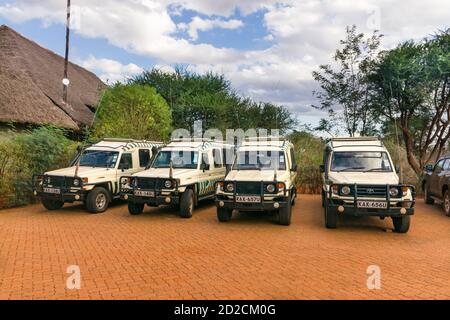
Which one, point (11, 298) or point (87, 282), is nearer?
point (11, 298)

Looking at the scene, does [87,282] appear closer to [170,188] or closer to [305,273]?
[305,273]

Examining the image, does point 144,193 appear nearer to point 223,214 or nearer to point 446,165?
point 223,214

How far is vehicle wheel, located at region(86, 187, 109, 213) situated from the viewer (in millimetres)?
10305

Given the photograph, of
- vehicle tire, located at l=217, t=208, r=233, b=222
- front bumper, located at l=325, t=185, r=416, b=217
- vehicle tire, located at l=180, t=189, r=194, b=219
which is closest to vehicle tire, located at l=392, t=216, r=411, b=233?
front bumper, located at l=325, t=185, r=416, b=217

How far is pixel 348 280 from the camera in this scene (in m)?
5.11

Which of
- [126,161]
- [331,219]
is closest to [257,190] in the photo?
[331,219]

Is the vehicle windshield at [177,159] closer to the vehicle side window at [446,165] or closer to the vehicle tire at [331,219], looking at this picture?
the vehicle tire at [331,219]

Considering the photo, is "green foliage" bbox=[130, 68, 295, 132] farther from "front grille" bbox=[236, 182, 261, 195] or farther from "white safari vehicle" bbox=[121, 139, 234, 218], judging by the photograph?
"front grille" bbox=[236, 182, 261, 195]

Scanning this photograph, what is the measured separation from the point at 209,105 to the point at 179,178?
1492 centimetres

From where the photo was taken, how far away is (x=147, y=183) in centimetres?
975

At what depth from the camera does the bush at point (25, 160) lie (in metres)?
11.4

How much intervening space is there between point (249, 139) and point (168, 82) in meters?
16.7
